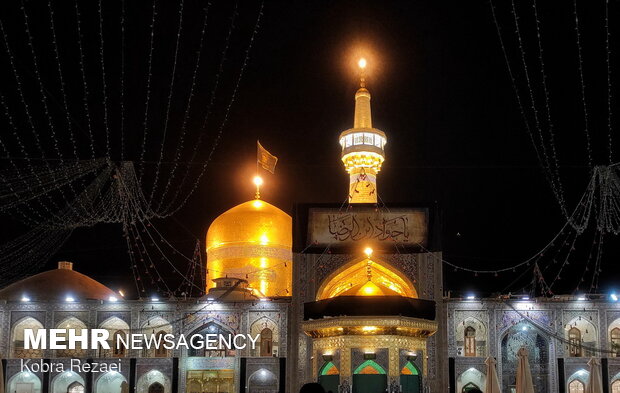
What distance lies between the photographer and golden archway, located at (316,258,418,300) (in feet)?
117

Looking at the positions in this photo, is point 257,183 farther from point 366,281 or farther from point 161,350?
point 366,281

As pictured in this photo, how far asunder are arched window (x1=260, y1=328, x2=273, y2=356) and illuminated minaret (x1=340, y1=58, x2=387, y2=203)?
25.3ft

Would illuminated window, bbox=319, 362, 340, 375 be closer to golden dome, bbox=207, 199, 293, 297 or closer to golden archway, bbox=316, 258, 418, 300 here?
golden archway, bbox=316, 258, 418, 300

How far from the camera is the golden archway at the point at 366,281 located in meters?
35.5

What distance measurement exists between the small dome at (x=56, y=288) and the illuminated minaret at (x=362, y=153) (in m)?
14.1

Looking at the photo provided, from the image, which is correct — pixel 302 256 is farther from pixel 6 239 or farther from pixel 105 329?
pixel 6 239

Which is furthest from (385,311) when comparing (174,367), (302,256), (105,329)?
(105,329)

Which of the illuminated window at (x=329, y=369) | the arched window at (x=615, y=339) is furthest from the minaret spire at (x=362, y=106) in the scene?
the arched window at (x=615, y=339)

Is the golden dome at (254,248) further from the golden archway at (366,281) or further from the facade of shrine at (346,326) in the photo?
the golden archway at (366,281)

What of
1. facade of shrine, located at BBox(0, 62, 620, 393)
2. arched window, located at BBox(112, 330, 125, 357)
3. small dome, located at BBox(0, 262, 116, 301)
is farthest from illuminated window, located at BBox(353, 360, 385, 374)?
small dome, located at BBox(0, 262, 116, 301)

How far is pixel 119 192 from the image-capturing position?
30.8 m

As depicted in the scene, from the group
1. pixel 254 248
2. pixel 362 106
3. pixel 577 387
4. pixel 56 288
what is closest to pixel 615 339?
pixel 577 387

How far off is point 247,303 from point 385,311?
784 centimetres

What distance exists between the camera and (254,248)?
44500mm
